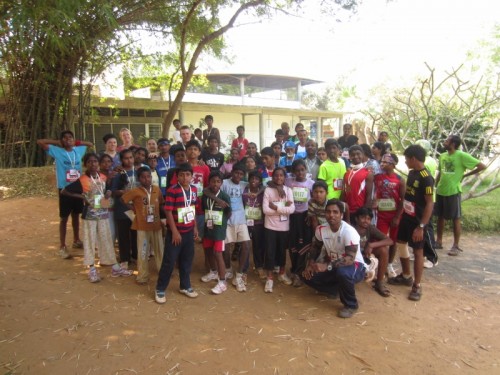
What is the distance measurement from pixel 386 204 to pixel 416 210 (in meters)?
0.38

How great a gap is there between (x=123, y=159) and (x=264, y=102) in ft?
62.1

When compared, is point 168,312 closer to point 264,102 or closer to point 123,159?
point 123,159

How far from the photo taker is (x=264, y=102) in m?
22.4

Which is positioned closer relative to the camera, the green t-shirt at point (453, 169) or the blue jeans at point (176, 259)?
the blue jeans at point (176, 259)

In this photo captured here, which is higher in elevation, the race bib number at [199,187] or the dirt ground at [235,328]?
the race bib number at [199,187]

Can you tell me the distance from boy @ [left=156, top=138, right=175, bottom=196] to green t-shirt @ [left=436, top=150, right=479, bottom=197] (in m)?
4.01

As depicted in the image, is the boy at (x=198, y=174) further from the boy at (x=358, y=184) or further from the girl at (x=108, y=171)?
the boy at (x=358, y=184)

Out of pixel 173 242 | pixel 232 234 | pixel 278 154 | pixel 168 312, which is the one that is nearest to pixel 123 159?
pixel 173 242

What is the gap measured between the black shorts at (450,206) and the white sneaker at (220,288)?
11.8 ft

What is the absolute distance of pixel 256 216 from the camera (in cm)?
436

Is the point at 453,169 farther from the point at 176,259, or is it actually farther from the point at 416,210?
the point at 176,259

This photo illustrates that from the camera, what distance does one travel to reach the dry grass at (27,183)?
8.66 m

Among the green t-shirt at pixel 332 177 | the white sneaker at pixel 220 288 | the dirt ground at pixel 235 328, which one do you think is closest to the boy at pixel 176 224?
the dirt ground at pixel 235 328

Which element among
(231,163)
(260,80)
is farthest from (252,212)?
(260,80)
